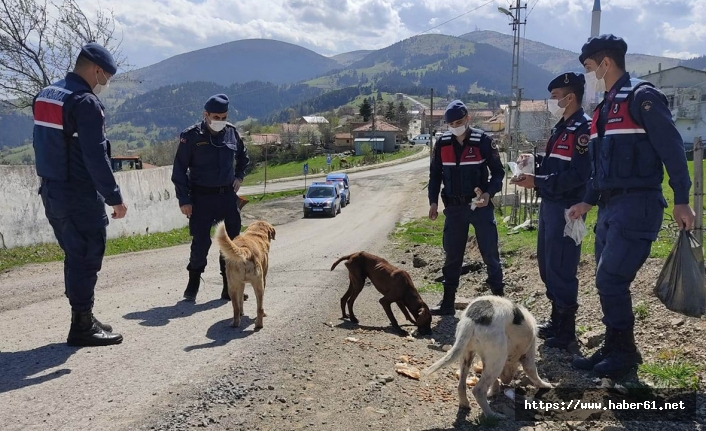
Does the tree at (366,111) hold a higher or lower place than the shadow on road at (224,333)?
higher

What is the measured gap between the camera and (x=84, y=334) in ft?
15.4

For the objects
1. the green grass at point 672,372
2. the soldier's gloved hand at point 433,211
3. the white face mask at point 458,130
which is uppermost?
the white face mask at point 458,130

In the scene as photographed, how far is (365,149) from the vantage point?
252ft

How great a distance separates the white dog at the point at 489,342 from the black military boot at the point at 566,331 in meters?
1.12

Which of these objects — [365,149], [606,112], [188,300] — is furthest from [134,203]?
[365,149]

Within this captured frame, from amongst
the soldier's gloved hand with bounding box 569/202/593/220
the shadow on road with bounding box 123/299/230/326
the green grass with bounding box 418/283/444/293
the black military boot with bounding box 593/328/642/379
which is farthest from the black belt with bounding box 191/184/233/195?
the black military boot with bounding box 593/328/642/379

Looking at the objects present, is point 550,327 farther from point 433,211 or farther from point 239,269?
point 239,269

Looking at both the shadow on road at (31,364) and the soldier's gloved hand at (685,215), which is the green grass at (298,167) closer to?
the shadow on road at (31,364)

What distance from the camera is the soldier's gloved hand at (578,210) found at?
4.53 metres

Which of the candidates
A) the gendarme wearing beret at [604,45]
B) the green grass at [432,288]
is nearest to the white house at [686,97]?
the green grass at [432,288]

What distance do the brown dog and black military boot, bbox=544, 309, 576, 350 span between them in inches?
56.3

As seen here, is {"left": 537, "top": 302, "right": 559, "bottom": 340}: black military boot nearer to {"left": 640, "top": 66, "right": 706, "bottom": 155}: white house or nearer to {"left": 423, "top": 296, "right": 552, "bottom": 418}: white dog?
{"left": 423, "top": 296, "right": 552, "bottom": 418}: white dog

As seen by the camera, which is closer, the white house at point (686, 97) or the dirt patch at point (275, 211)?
the dirt patch at point (275, 211)

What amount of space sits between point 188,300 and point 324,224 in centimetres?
1840
